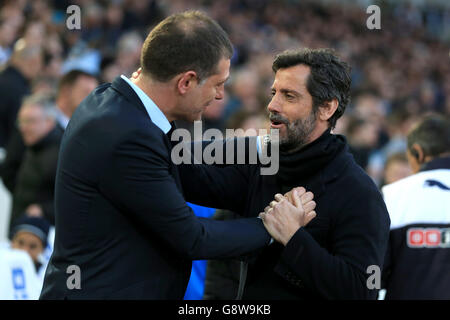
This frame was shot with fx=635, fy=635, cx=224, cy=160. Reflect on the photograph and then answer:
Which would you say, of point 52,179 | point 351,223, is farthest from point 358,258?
point 52,179

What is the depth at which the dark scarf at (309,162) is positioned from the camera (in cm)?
244

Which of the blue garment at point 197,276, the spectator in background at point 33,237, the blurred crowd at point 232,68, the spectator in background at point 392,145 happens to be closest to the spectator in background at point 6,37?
the blurred crowd at point 232,68

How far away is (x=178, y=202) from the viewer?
2.15m

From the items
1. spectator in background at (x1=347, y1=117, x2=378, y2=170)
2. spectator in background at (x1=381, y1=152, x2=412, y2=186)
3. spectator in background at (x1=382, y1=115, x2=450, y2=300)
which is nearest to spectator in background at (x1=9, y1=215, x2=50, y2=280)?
spectator in background at (x1=382, y1=115, x2=450, y2=300)

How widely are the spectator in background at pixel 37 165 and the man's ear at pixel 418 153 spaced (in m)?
2.64

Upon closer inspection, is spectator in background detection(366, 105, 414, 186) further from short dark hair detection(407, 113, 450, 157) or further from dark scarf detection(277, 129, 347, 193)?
dark scarf detection(277, 129, 347, 193)

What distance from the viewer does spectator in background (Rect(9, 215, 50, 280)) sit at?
4379 millimetres

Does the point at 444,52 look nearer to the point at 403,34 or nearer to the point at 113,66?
the point at 403,34

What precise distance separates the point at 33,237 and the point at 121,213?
8.04ft

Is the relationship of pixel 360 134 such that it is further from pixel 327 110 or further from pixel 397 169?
pixel 327 110
